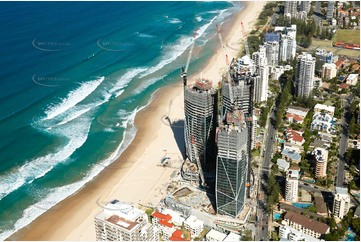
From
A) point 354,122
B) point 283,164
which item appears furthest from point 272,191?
point 354,122

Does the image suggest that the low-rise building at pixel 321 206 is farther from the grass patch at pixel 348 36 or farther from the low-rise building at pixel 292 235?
the grass patch at pixel 348 36

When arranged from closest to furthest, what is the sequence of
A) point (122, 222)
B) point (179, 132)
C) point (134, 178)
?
point (122, 222) < point (134, 178) < point (179, 132)

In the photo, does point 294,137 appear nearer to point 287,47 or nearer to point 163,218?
point 163,218

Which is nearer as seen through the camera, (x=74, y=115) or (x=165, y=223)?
(x=165, y=223)

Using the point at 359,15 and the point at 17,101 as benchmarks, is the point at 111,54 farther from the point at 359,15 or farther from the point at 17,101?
the point at 359,15

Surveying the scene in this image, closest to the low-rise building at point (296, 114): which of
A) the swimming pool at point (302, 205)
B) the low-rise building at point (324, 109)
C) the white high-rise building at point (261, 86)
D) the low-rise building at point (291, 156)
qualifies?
the low-rise building at point (324, 109)

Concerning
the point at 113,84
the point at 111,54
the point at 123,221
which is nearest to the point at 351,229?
the point at 123,221

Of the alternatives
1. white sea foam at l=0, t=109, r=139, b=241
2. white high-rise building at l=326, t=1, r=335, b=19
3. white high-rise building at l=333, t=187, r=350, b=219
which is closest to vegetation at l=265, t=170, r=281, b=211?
white high-rise building at l=333, t=187, r=350, b=219
